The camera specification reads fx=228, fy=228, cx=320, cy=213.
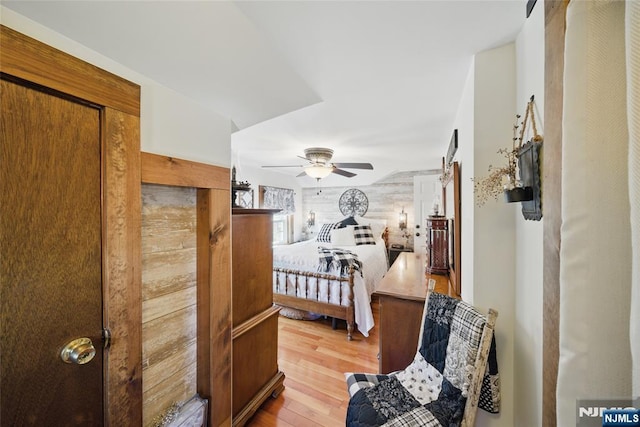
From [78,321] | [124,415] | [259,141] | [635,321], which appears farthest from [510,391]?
[259,141]

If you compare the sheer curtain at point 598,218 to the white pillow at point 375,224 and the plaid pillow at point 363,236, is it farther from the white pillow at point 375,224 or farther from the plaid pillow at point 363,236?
→ the white pillow at point 375,224

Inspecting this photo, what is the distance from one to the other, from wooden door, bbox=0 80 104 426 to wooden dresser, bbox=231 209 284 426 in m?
0.71

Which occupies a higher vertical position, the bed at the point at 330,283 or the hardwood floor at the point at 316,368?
the bed at the point at 330,283

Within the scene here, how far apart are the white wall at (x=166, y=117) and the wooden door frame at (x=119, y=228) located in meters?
0.06

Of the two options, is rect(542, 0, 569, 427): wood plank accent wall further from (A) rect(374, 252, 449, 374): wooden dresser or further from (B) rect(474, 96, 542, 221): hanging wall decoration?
(A) rect(374, 252, 449, 374): wooden dresser

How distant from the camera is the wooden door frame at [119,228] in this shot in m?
0.85

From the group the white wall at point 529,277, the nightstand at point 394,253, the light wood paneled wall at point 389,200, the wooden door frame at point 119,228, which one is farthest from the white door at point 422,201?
the wooden door frame at point 119,228

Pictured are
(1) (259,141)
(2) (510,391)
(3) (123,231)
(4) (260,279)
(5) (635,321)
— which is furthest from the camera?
(1) (259,141)

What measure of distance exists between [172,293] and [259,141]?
2064 mm

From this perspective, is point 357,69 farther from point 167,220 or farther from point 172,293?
point 172,293

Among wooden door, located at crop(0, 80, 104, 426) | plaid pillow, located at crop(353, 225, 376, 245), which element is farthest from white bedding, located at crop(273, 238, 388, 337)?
wooden door, located at crop(0, 80, 104, 426)

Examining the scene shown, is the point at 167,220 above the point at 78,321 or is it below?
above

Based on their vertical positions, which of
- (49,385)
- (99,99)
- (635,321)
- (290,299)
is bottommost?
(290,299)

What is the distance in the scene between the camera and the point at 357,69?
125 centimetres
